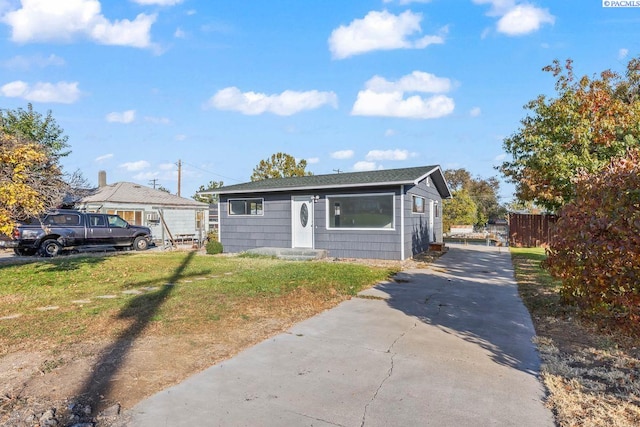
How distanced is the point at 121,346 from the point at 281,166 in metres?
32.7

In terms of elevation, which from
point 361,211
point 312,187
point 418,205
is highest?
point 312,187

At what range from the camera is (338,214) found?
13797mm

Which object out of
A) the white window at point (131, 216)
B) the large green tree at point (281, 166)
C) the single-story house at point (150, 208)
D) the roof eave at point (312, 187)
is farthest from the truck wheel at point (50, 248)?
the large green tree at point (281, 166)

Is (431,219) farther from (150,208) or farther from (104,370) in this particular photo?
(150,208)

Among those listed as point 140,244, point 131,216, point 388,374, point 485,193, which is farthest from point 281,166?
point 388,374

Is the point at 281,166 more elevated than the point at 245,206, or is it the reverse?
the point at 281,166

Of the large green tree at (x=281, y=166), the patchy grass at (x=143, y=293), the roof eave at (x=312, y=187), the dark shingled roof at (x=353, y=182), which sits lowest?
the patchy grass at (x=143, y=293)

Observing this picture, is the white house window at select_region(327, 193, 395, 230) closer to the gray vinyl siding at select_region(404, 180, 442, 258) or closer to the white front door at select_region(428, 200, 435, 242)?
the gray vinyl siding at select_region(404, 180, 442, 258)

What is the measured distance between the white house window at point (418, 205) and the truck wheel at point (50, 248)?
13.3 m

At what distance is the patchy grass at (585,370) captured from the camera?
111 inches

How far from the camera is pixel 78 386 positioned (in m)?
3.16

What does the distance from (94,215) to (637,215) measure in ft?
56.5

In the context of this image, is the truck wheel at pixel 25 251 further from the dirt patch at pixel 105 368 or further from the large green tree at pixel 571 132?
the large green tree at pixel 571 132

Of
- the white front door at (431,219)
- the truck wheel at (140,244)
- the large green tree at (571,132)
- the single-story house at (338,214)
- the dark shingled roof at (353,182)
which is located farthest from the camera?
the truck wheel at (140,244)
